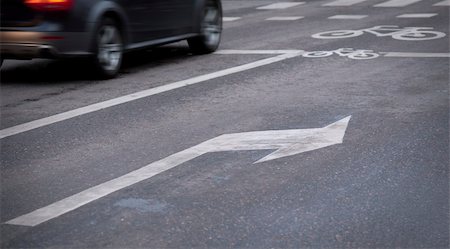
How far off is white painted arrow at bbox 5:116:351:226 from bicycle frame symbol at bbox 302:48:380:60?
14.4 ft

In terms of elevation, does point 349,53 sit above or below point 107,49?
below

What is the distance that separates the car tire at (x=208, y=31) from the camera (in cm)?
1382

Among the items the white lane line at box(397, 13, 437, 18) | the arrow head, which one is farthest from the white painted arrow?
the white lane line at box(397, 13, 437, 18)

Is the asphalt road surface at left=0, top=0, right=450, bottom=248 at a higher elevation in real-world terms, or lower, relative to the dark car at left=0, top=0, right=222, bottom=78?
lower

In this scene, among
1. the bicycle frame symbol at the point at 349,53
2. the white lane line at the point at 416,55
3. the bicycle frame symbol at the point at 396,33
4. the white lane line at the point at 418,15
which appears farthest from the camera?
the white lane line at the point at 418,15

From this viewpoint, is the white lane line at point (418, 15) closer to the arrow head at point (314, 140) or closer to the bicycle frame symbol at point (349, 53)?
the bicycle frame symbol at point (349, 53)

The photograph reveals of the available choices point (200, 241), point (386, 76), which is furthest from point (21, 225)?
point (386, 76)

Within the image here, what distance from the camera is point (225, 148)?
304 inches

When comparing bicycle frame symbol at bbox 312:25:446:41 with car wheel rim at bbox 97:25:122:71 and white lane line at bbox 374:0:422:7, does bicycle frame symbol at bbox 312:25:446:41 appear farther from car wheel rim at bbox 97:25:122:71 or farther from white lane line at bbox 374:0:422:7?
white lane line at bbox 374:0:422:7

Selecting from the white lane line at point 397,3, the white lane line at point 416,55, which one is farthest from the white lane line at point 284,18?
the white lane line at point 416,55

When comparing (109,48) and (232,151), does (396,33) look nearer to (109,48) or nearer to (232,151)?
(109,48)

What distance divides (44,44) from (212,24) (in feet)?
11.9

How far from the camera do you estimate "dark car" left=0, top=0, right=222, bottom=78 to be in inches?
433

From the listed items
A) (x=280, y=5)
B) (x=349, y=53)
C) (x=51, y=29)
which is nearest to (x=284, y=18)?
(x=280, y=5)
